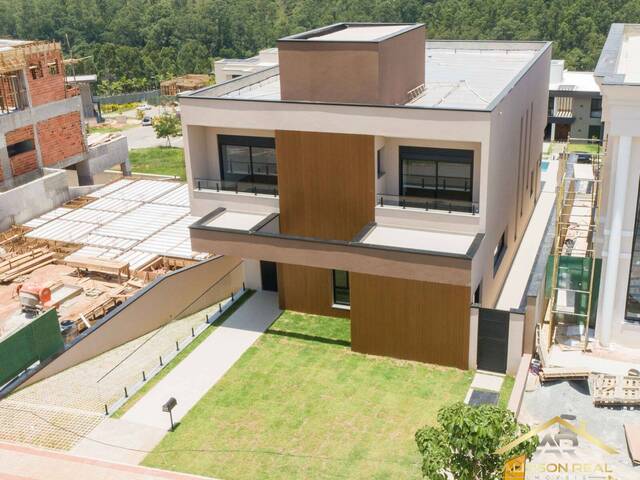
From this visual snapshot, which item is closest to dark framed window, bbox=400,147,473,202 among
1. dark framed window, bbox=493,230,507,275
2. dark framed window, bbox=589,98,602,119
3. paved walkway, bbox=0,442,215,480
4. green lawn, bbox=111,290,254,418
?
dark framed window, bbox=493,230,507,275

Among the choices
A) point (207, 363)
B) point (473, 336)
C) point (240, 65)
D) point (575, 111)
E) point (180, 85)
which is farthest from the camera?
point (180, 85)

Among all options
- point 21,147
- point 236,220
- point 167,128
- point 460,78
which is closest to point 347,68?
point 236,220

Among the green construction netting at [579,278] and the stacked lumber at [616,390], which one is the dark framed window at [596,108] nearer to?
the green construction netting at [579,278]

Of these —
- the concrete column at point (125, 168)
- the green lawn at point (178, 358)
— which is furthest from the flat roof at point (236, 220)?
the concrete column at point (125, 168)

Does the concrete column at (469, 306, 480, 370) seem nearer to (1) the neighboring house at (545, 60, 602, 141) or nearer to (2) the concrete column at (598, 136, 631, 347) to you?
(2) the concrete column at (598, 136, 631, 347)

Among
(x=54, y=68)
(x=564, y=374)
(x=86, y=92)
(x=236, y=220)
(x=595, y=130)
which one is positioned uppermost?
(x=54, y=68)

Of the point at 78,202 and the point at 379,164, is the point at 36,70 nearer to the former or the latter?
the point at 78,202
